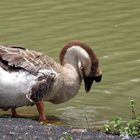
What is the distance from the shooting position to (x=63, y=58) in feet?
27.1

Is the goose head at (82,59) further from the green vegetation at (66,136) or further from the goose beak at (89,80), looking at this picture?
the green vegetation at (66,136)

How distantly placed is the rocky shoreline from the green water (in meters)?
1.23

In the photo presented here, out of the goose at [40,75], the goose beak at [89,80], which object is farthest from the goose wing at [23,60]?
the goose beak at [89,80]

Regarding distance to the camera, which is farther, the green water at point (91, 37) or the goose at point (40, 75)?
the green water at point (91, 37)

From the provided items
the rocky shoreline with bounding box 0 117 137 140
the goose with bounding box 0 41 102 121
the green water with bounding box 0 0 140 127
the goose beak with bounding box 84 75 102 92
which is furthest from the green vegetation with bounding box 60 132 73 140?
the goose beak with bounding box 84 75 102 92

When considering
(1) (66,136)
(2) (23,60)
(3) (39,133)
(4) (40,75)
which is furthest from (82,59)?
(1) (66,136)

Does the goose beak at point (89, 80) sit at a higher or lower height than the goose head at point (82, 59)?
lower

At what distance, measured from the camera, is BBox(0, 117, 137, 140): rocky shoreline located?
20.9 feet

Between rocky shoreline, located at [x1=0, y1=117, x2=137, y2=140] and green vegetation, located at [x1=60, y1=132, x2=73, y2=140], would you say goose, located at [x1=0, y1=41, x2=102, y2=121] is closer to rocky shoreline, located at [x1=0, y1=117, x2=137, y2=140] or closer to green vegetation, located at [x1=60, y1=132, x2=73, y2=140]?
rocky shoreline, located at [x1=0, y1=117, x2=137, y2=140]

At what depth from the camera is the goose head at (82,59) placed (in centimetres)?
810

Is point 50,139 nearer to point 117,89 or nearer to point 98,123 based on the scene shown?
point 98,123

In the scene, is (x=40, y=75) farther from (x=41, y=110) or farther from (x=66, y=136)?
(x=66, y=136)

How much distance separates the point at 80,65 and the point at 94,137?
73.1 inches

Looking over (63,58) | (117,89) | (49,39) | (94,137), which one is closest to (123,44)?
(49,39)
